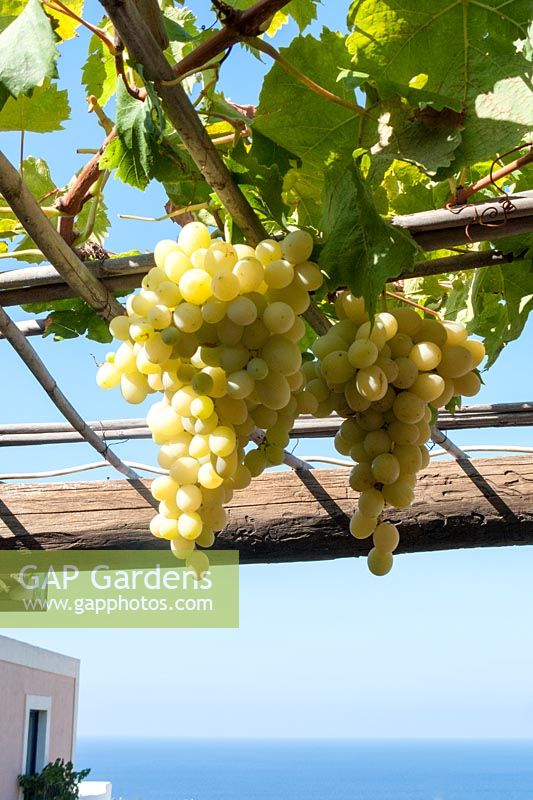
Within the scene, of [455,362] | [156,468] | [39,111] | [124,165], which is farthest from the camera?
[156,468]

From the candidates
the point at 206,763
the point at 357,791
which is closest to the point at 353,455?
the point at 357,791

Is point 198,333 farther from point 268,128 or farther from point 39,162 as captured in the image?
point 39,162

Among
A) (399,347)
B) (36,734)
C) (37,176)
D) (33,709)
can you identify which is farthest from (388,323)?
(36,734)

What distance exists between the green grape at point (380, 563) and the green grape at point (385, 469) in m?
0.09

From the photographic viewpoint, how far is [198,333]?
2.18 ft

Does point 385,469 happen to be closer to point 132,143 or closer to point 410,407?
point 410,407

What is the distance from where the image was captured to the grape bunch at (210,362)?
64 centimetres

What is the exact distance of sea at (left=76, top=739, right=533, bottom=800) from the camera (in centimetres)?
7738

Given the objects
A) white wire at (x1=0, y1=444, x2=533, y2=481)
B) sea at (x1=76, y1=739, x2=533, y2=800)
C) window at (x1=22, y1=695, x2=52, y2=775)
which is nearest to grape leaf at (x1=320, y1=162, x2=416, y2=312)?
white wire at (x1=0, y1=444, x2=533, y2=481)

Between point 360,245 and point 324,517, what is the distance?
3.89 ft

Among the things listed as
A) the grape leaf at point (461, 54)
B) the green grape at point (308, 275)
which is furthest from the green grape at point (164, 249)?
the grape leaf at point (461, 54)

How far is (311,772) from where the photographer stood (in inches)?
3467

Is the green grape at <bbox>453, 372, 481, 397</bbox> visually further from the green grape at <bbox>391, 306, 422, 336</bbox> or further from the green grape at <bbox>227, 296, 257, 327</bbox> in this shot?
the green grape at <bbox>227, 296, 257, 327</bbox>

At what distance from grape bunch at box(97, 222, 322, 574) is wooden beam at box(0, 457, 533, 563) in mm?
1107
